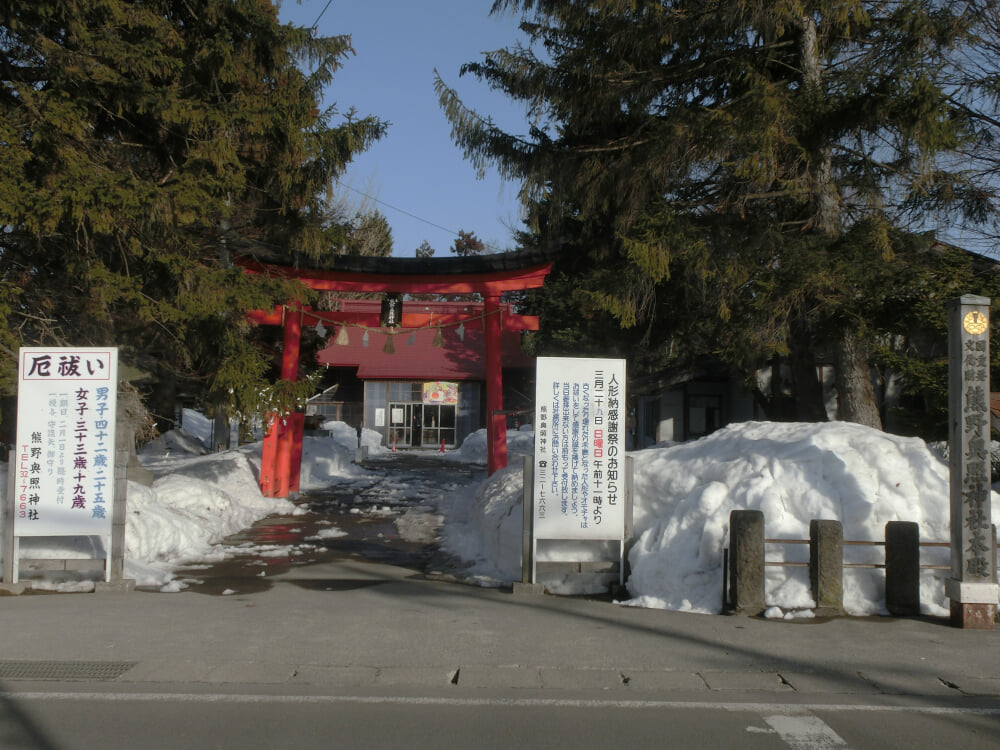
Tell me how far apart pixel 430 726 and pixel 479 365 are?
30595 mm

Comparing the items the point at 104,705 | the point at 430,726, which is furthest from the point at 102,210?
the point at 430,726

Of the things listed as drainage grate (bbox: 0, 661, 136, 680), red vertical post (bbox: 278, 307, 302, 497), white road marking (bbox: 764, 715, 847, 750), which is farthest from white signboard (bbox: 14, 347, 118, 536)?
red vertical post (bbox: 278, 307, 302, 497)

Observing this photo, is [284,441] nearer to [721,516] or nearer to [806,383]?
[806,383]

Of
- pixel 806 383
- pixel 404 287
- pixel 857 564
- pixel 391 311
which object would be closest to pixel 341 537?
pixel 391 311

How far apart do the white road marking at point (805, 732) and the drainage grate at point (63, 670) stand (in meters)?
4.54

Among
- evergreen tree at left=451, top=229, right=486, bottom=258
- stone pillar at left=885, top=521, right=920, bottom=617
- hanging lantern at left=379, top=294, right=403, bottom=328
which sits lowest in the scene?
stone pillar at left=885, top=521, right=920, bottom=617

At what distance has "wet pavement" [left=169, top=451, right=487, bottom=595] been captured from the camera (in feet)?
32.7

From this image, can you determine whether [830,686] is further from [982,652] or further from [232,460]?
[232,460]

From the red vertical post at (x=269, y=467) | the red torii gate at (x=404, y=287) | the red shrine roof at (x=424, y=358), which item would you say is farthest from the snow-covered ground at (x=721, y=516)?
the red shrine roof at (x=424, y=358)

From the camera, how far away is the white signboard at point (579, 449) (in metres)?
8.76

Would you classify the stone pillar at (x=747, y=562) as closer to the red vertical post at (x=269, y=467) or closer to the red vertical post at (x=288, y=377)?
the red vertical post at (x=288, y=377)

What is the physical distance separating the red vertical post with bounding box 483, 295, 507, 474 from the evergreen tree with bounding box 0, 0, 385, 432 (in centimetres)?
458

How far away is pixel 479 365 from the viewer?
116ft

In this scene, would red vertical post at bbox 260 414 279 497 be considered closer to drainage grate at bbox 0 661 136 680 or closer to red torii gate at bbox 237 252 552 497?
red torii gate at bbox 237 252 552 497
